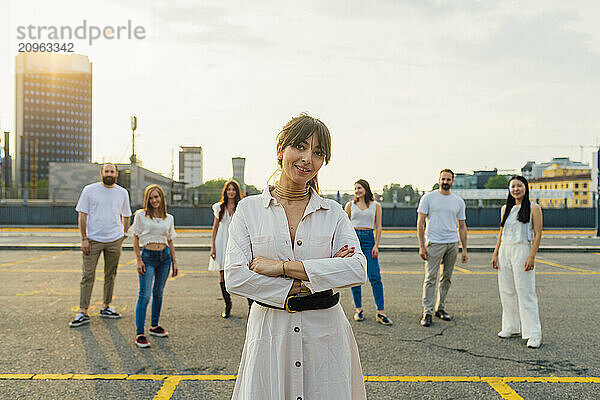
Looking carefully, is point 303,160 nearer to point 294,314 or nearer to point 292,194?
point 292,194

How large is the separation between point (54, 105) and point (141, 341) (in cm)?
19477

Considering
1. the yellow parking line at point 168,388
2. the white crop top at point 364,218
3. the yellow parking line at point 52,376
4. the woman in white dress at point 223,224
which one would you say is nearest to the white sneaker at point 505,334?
the white crop top at point 364,218

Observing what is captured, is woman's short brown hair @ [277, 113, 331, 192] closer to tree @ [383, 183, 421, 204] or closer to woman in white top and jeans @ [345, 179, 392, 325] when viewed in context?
woman in white top and jeans @ [345, 179, 392, 325]

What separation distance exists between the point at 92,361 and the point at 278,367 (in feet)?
11.5

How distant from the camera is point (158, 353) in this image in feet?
17.4

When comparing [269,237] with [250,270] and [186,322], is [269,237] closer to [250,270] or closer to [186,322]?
[250,270]

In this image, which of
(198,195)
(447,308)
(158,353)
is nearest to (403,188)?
(198,195)

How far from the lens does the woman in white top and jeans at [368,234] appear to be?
6746mm

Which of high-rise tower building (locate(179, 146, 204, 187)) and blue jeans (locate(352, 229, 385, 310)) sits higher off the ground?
high-rise tower building (locate(179, 146, 204, 187))

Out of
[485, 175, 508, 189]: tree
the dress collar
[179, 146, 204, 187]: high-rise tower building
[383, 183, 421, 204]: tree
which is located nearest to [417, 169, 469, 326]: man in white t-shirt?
the dress collar

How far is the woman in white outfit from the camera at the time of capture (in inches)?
228

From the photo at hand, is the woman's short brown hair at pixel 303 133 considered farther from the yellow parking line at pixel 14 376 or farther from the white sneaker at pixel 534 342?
the white sneaker at pixel 534 342

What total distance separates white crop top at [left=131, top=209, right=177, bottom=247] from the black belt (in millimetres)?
3828

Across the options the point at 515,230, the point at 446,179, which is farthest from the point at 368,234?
the point at 515,230
